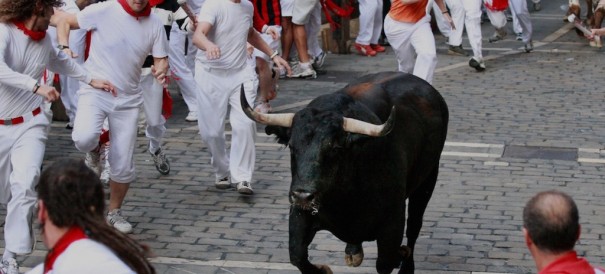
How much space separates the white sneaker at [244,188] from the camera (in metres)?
10.7

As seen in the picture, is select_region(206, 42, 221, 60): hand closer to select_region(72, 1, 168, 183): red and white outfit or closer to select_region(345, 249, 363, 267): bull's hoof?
select_region(72, 1, 168, 183): red and white outfit

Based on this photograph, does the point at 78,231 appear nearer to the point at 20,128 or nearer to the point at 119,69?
the point at 20,128

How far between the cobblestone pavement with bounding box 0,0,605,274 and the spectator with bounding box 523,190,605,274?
3971 mm

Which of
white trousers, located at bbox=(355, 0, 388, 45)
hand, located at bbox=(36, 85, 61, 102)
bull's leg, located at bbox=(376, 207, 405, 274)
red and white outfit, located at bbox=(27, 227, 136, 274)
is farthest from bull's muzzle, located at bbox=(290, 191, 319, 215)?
white trousers, located at bbox=(355, 0, 388, 45)

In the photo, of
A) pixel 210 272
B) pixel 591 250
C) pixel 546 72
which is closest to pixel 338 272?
pixel 210 272

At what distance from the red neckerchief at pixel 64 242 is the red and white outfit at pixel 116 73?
500 cm

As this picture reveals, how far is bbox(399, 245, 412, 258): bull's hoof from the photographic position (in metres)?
8.02

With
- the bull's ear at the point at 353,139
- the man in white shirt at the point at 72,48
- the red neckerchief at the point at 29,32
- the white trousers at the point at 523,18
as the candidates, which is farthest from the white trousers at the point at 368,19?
the bull's ear at the point at 353,139

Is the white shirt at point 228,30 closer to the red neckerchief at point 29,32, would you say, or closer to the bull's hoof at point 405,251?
the red neckerchief at point 29,32

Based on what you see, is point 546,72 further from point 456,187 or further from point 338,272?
point 338,272

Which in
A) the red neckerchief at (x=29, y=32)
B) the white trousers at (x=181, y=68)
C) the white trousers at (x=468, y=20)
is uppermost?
the red neckerchief at (x=29, y=32)

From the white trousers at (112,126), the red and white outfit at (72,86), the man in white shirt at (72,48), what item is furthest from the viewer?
the red and white outfit at (72,86)

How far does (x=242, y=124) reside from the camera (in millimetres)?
10742

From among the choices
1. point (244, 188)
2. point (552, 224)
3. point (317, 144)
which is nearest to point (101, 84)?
point (244, 188)
